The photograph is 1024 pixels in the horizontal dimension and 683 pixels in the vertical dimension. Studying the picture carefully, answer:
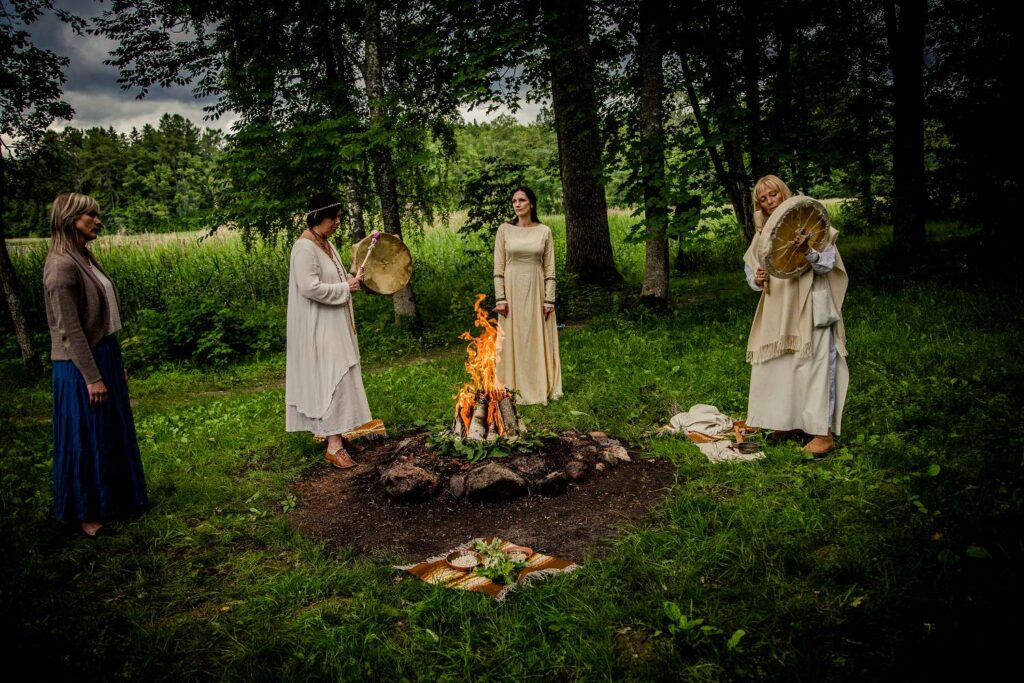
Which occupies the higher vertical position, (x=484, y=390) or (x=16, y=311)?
(x=16, y=311)

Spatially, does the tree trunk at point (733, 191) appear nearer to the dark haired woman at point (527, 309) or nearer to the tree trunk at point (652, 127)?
the tree trunk at point (652, 127)

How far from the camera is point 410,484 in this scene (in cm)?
518

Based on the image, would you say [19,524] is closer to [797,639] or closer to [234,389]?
[234,389]

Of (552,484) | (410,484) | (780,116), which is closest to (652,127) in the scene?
(780,116)

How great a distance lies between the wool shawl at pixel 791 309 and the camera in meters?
5.14

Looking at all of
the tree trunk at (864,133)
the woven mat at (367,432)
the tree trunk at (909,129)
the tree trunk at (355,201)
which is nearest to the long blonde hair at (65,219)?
the woven mat at (367,432)

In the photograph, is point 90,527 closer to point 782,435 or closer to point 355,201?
point 782,435

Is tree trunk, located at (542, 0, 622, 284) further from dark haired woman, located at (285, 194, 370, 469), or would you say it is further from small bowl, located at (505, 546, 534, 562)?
small bowl, located at (505, 546, 534, 562)

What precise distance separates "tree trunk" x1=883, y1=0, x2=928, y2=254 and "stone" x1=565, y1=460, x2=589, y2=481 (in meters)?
10.4

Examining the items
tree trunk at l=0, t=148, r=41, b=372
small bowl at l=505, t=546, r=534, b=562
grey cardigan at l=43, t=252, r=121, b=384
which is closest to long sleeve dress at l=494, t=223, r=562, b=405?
small bowl at l=505, t=546, r=534, b=562

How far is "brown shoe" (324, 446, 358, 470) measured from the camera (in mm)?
6023

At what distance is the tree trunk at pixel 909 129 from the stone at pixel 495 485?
11.0m

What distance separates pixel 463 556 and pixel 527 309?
13.2 feet

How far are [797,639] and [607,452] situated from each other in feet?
9.05
